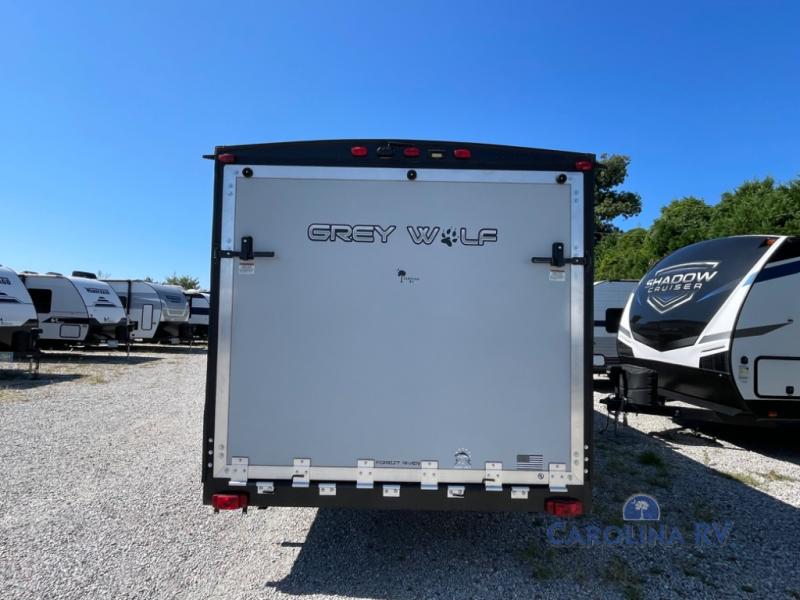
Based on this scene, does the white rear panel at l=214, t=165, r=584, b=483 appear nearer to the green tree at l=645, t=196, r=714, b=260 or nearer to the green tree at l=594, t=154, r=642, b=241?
the green tree at l=645, t=196, r=714, b=260

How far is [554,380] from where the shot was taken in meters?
2.96

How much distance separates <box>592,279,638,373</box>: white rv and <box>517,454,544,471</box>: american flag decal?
27.3 feet

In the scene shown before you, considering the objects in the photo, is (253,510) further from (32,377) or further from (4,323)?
(32,377)

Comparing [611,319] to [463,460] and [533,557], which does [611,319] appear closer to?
[533,557]

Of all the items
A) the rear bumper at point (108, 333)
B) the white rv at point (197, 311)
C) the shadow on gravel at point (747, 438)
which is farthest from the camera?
the white rv at point (197, 311)

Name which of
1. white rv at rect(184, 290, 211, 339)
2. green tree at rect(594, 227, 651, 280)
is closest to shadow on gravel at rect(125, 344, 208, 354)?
white rv at rect(184, 290, 211, 339)

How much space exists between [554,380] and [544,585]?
141cm

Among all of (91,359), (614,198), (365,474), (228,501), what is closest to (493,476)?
(365,474)

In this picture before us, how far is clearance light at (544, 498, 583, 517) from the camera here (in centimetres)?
288

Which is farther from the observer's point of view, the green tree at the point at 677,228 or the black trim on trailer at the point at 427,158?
the green tree at the point at 677,228

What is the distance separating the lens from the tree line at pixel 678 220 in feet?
55.8

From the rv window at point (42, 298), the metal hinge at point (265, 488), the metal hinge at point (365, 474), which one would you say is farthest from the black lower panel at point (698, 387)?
the rv window at point (42, 298)

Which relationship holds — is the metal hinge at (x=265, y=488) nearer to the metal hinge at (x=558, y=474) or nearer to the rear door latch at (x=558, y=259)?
the metal hinge at (x=558, y=474)

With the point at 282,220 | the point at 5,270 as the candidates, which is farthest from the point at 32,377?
the point at 282,220
